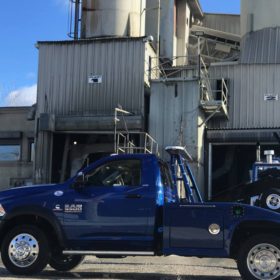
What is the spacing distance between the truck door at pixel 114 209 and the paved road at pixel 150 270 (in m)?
0.85

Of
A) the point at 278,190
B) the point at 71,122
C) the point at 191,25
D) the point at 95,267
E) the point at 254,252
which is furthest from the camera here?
the point at 191,25

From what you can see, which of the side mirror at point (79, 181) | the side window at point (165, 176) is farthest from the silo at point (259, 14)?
the side mirror at point (79, 181)

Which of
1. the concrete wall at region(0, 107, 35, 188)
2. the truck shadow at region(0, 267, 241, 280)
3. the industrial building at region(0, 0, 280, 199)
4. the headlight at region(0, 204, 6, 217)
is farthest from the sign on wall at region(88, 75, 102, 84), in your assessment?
the headlight at region(0, 204, 6, 217)

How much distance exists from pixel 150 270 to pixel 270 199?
5063 millimetres

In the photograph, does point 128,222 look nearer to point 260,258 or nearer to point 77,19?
point 260,258

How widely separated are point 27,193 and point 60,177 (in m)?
A: 15.1

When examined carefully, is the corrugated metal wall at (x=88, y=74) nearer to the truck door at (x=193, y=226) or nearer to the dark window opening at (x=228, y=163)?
the dark window opening at (x=228, y=163)

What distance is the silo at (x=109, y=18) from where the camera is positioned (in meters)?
25.3

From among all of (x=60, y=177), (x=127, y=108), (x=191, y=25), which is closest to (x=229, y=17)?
(x=191, y=25)

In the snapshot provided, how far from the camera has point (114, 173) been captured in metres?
9.30

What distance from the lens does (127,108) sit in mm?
22891

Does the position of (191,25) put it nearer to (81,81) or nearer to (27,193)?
(81,81)

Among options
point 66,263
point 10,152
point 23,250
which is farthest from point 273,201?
point 10,152

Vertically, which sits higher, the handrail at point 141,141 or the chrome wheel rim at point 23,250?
the handrail at point 141,141
